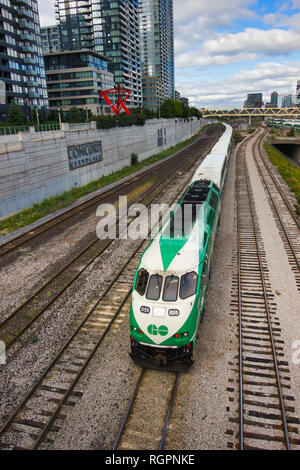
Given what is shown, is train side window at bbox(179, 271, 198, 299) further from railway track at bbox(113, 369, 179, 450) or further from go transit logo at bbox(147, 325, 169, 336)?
railway track at bbox(113, 369, 179, 450)

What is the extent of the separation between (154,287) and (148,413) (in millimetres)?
3345

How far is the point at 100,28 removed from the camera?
128 metres

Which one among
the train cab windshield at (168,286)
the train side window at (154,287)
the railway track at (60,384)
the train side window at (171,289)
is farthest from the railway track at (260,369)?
the train side window at (154,287)

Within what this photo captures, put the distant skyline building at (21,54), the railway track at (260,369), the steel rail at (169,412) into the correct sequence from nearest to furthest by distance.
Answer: the steel rail at (169,412) < the railway track at (260,369) < the distant skyline building at (21,54)

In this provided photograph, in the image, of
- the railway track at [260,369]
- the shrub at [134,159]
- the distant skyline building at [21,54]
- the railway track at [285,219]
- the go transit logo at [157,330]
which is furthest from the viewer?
the distant skyline building at [21,54]

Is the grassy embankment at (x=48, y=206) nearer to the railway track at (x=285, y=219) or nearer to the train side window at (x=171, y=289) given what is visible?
the train side window at (x=171, y=289)

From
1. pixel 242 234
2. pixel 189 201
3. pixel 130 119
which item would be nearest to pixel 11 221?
pixel 189 201

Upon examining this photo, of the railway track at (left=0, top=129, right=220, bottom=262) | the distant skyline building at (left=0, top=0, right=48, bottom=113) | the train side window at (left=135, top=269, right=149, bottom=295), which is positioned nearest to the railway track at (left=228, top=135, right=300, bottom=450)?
the train side window at (left=135, top=269, right=149, bottom=295)

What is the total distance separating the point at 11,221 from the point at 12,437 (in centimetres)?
1800

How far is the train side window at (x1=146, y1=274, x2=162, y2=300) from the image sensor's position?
30.2ft

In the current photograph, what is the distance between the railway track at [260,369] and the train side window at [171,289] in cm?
297

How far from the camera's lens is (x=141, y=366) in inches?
369

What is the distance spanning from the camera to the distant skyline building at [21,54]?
7369 cm
